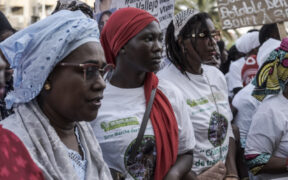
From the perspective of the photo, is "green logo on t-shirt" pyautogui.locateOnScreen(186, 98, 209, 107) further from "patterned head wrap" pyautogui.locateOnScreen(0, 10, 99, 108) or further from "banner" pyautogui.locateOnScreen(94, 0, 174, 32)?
"patterned head wrap" pyautogui.locateOnScreen(0, 10, 99, 108)

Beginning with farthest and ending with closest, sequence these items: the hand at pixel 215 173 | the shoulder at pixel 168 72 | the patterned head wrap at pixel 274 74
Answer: the patterned head wrap at pixel 274 74, the shoulder at pixel 168 72, the hand at pixel 215 173

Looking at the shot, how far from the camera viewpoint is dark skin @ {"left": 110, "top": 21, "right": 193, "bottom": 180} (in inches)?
121

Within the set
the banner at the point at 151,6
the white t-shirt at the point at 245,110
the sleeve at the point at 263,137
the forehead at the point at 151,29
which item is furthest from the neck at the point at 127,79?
the white t-shirt at the point at 245,110

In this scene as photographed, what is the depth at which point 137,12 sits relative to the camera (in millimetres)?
3137

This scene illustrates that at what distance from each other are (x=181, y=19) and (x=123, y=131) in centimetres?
143

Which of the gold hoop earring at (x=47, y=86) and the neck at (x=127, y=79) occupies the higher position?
the gold hoop earring at (x=47, y=86)

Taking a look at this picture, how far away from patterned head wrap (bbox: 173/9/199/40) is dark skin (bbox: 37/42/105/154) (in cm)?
183

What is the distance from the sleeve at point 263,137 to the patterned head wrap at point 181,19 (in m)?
0.97

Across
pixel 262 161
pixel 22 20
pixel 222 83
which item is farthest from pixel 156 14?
pixel 22 20

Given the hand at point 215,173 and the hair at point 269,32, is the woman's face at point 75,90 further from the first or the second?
the hair at point 269,32

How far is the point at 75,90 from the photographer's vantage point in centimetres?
213

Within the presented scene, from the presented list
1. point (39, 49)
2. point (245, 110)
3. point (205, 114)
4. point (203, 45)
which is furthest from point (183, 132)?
point (245, 110)

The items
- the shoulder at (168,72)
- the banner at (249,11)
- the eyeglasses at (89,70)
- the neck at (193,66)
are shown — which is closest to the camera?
the eyeglasses at (89,70)

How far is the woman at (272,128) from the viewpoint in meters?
3.91
